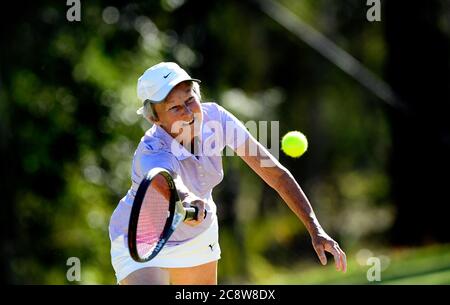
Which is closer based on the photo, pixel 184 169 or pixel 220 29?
pixel 184 169

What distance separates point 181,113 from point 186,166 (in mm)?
320

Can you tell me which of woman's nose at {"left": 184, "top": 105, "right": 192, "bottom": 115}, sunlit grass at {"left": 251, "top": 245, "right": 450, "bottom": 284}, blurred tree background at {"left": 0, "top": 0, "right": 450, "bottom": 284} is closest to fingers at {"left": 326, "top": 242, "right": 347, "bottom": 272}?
woman's nose at {"left": 184, "top": 105, "right": 192, "bottom": 115}

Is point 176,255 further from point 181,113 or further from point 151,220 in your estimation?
point 181,113

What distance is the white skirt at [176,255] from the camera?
17.8 ft

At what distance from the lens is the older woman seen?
528 centimetres

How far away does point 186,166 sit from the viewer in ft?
17.9

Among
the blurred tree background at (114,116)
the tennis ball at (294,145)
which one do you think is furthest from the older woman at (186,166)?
the blurred tree background at (114,116)

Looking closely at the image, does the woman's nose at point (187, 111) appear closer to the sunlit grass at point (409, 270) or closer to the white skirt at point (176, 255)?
the white skirt at point (176, 255)

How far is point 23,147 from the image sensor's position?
1530 cm

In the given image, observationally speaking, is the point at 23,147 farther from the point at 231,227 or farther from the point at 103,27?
the point at 231,227

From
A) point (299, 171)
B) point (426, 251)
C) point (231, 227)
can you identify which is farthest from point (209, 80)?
point (299, 171)

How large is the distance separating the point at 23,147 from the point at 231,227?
3.65 meters

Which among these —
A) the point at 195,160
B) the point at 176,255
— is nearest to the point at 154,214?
the point at 176,255

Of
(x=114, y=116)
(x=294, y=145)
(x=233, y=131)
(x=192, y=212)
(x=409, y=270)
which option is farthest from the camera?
(x=114, y=116)
